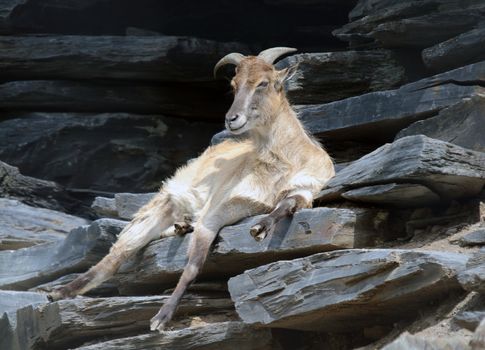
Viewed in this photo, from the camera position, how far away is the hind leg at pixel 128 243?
8.01 metres

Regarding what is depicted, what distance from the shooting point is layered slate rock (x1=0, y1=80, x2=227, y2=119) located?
12.7m

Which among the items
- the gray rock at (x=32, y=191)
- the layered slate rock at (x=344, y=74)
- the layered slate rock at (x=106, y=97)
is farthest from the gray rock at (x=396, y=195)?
the layered slate rock at (x=106, y=97)

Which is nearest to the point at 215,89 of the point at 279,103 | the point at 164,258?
the point at 279,103

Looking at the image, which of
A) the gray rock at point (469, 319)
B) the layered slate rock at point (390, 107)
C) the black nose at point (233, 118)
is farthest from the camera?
the layered slate rock at point (390, 107)

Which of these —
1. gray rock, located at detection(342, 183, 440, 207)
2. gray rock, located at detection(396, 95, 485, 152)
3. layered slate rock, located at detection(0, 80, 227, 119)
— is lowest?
layered slate rock, located at detection(0, 80, 227, 119)

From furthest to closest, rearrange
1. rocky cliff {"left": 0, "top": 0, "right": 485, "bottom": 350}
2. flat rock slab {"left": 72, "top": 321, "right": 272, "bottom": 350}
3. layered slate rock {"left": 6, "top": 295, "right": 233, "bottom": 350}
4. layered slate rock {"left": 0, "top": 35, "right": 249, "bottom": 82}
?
layered slate rock {"left": 0, "top": 35, "right": 249, "bottom": 82} < layered slate rock {"left": 6, "top": 295, "right": 233, "bottom": 350} < flat rock slab {"left": 72, "top": 321, "right": 272, "bottom": 350} < rocky cliff {"left": 0, "top": 0, "right": 485, "bottom": 350}

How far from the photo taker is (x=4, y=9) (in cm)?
1262

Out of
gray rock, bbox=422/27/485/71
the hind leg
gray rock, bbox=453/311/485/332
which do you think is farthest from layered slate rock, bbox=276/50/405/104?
gray rock, bbox=453/311/485/332

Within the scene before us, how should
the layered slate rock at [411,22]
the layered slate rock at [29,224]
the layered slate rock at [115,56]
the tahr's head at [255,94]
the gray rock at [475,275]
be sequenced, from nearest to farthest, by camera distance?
1. the gray rock at [475,275]
2. the tahr's head at [255,94]
3. the layered slate rock at [411,22]
4. the layered slate rock at [29,224]
5. the layered slate rock at [115,56]

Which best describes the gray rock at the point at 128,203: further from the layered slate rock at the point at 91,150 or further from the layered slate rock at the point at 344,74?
the layered slate rock at the point at 91,150

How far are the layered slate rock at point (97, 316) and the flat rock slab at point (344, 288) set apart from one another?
632 millimetres

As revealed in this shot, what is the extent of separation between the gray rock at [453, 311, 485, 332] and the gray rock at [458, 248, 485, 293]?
0.47 ft

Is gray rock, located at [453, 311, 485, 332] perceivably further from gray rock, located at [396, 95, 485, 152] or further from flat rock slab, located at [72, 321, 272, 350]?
gray rock, located at [396, 95, 485, 152]

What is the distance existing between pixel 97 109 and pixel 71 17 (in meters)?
1.29
